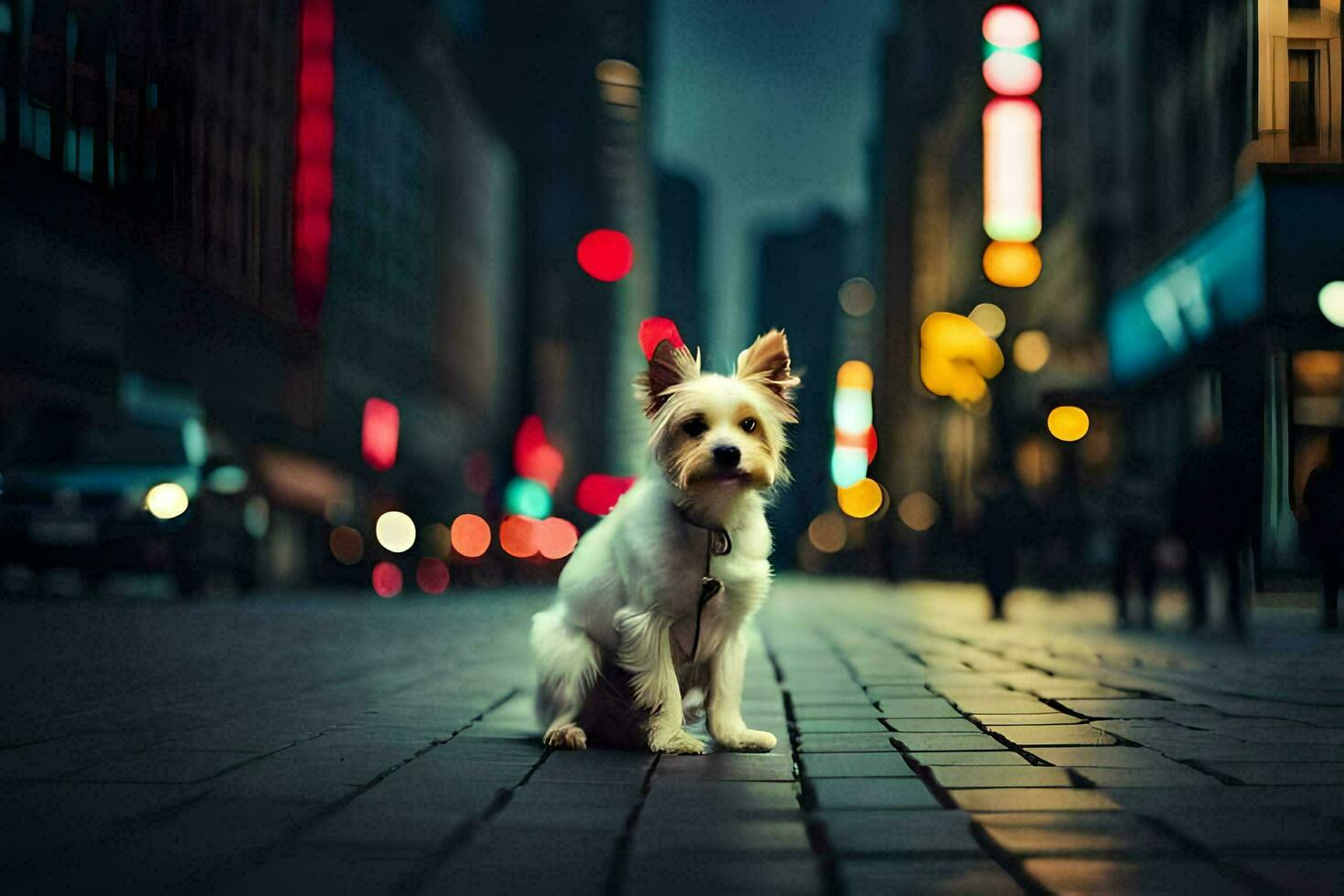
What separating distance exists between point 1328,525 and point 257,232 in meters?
26.2

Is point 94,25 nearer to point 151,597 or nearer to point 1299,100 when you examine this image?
point 151,597

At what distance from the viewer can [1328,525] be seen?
47.7 feet

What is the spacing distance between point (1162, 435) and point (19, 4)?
23.3 m

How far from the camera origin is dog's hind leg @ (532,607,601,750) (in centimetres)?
544

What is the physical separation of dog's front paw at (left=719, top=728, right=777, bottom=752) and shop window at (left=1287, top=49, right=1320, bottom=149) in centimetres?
1853

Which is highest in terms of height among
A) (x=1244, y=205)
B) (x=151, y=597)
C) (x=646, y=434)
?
(x=1244, y=205)

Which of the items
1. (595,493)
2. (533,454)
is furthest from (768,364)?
(595,493)

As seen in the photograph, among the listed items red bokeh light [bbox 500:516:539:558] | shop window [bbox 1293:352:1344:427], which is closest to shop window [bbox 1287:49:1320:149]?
shop window [bbox 1293:352:1344:427]

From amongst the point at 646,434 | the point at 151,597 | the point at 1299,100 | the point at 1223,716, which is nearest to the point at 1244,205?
the point at 1299,100

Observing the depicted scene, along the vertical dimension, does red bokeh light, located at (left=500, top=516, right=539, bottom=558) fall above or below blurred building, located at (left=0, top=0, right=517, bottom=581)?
below

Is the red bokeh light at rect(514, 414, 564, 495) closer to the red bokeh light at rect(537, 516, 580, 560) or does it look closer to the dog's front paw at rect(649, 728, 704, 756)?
the red bokeh light at rect(537, 516, 580, 560)

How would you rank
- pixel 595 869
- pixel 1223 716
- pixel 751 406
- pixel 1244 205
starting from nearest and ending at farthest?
pixel 595 869, pixel 751 406, pixel 1223 716, pixel 1244 205

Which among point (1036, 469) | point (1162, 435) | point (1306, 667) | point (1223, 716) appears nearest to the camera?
point (1223, 716)

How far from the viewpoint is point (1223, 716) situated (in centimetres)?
647
